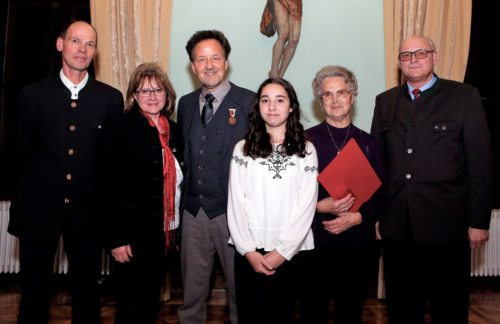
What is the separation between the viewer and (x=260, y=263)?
191 cm

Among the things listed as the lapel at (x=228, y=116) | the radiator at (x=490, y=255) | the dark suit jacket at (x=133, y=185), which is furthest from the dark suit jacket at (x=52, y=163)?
the radiator at (x=490, y=255)

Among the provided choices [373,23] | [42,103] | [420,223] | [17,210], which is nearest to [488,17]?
[373,23]

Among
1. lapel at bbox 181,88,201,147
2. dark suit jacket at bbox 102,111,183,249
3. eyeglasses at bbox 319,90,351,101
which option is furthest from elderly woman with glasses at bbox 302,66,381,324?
dark suit jacket at bbox 102,111,183,249

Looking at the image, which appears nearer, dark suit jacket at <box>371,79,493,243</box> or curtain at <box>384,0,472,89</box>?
dark suit jacket at <box>371,79,493,243</box>

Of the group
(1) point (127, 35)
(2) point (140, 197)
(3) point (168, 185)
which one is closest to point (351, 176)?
(3) point (168, 185)

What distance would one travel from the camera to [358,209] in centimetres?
209

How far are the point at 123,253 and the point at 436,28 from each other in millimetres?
2690

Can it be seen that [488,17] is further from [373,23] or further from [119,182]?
[119,182]

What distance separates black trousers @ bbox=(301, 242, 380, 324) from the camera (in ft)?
6.61

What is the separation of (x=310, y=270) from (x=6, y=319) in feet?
6.55

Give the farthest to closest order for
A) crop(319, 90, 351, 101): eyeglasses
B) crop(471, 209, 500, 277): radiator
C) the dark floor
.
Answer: crop(471, 209, 500, 277): radiator < the dark floor < crop(319, 90, 351, 101): eyeglasses

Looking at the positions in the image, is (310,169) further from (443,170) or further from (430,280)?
(430,280)

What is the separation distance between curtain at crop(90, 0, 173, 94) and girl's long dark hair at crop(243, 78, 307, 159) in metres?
1.53

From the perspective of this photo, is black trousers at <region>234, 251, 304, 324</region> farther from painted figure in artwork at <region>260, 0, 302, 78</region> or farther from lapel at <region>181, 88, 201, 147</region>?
painted figure in artwork at <region>260, 0, 302, 78</region>
